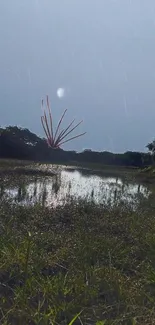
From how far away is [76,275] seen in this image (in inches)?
150

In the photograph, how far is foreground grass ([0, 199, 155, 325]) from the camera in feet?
10.00

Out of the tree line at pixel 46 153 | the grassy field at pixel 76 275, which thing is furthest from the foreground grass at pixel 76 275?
the tree line at pixel 46 153

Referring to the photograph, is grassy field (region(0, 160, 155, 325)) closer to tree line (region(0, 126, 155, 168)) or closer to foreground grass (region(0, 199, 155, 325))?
foreground grass (region(0, 199, 155, 325))

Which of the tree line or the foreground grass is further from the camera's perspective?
the tree line

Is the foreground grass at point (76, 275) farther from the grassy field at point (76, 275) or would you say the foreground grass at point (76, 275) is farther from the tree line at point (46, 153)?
the tree line at point (46, 153)

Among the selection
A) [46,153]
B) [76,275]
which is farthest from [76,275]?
[46,153]

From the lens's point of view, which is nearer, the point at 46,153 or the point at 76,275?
the point at 76,275

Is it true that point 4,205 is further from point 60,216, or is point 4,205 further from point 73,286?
point 73,286

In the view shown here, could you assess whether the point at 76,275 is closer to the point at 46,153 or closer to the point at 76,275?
the point at 76,275

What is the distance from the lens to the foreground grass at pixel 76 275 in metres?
3.05

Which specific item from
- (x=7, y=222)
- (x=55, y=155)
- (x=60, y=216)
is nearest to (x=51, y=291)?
(x=7, y=222)

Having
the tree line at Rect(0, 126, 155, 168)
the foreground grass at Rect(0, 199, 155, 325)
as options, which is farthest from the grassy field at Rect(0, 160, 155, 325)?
the tree line at Rect(0, 126, 155, 168)

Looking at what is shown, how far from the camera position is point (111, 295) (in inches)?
138

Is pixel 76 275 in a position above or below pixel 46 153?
below
